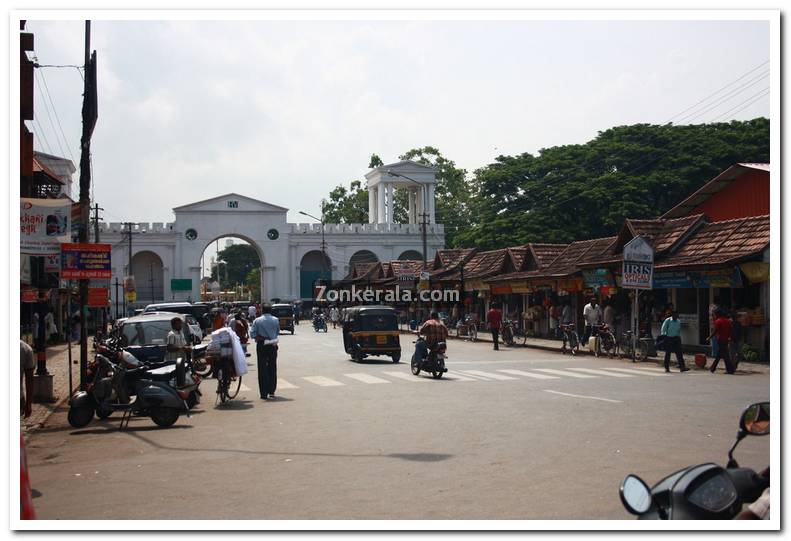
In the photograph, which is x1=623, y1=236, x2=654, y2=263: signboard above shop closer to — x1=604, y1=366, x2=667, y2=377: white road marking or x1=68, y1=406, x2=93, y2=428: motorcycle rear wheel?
x1=604, y1=366, x2=667, y2=377: white road marking

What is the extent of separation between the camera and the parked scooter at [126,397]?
13406 millimetres

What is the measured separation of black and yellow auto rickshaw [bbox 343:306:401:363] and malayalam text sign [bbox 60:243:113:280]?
10940mm

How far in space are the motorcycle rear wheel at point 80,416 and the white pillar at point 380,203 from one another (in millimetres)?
82600

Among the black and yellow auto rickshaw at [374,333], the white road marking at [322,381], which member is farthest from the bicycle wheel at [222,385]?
the black and yellow auto rickshaw at [374,333]

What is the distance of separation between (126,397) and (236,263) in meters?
132

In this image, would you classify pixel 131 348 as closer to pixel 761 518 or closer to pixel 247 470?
pixel 247 470

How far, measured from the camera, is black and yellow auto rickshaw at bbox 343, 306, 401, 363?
2656cm

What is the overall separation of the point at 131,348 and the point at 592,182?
42.2 meters

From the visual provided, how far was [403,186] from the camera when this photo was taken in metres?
96.8

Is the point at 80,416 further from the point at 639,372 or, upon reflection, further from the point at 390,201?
the point at 390,201

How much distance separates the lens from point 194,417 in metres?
14.7

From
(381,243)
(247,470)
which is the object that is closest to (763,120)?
A: (381,243)

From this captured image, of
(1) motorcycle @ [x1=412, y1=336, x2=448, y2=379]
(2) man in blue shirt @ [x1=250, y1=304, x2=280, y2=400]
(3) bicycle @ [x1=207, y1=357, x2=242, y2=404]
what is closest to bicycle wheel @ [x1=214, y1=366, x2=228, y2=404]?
(3) bicycle @ [x1=207, y1=357, x2=242, y2=404]

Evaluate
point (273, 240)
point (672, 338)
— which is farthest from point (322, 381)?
point (273, 240)
